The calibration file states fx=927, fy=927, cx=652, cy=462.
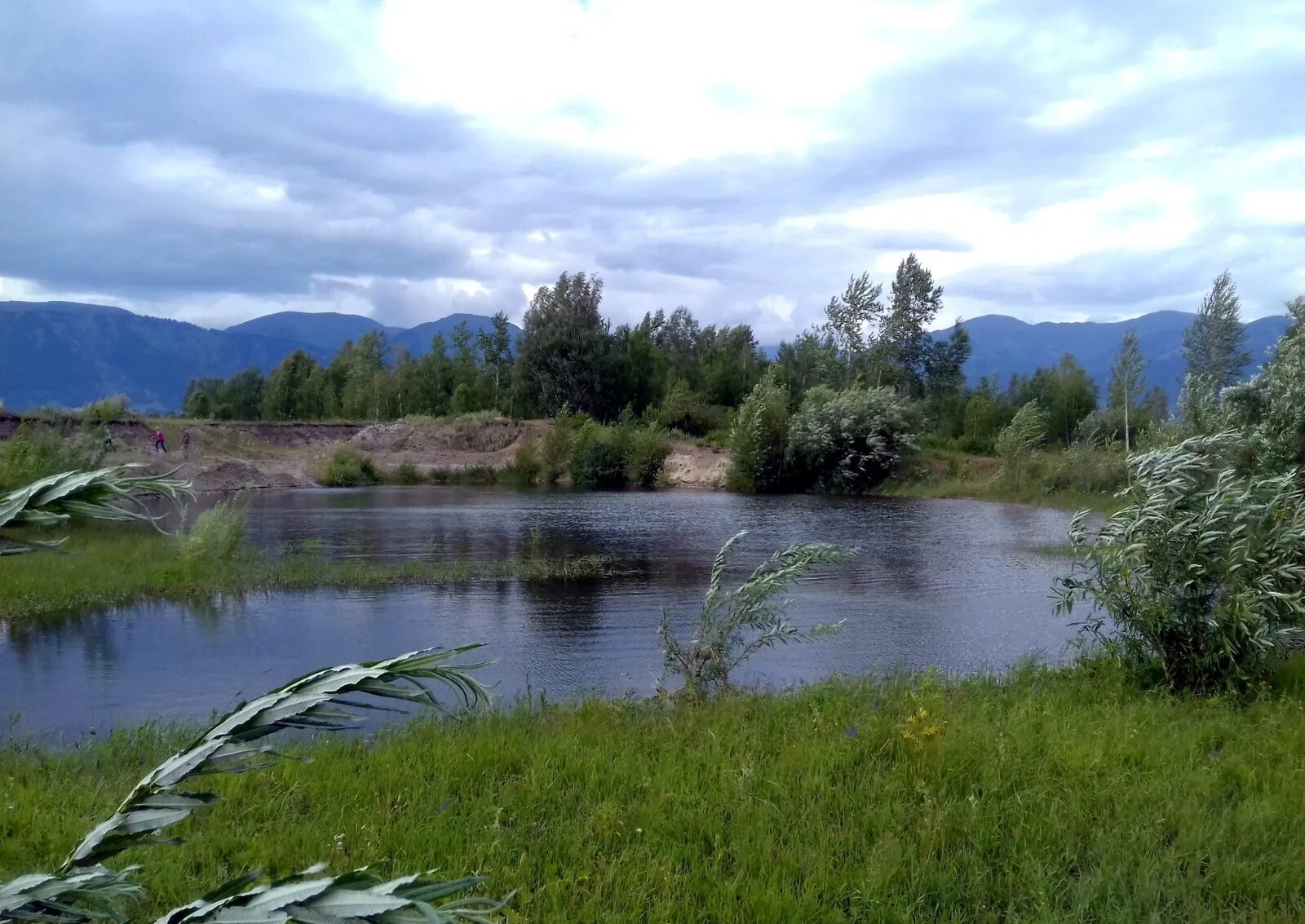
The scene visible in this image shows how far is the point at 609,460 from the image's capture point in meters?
49.4

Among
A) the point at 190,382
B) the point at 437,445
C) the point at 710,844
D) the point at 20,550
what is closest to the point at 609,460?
the point at 437,445

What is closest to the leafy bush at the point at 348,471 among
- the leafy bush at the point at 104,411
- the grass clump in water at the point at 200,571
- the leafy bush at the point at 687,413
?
the leafy bush at the point at 104,411

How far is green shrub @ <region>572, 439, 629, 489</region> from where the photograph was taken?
49312 mm

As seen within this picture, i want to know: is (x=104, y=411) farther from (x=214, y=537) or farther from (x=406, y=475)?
(x=214, y=537)

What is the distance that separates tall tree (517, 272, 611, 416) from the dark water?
37.4m

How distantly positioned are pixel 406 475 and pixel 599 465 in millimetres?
10610

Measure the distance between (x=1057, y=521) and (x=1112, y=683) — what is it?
21.0 metres

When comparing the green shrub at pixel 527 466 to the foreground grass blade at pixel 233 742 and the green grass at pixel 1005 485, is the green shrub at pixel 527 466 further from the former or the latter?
the foreground grass blade at pixel 233 742

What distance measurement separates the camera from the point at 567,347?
6191 cm

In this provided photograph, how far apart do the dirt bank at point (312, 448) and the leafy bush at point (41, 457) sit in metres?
13.7

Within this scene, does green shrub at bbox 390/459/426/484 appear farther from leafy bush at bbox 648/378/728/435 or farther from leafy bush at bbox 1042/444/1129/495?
leafy bush at bbox 1042/444/1129/495

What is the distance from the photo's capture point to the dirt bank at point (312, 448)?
147 ft

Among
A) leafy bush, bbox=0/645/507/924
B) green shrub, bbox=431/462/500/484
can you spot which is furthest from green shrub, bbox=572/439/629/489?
leafy bush, bbox=0/645/507/924

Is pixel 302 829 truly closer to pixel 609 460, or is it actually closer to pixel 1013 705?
pixel 1013 705
